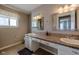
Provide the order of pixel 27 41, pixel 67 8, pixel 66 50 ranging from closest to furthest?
pixel 66 50 < pixel 67 8 < pixel 27 41

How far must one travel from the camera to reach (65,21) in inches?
46.8

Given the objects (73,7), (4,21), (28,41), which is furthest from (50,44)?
(4,21)

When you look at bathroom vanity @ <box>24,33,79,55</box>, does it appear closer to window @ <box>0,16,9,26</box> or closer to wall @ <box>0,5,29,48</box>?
wall @ <box>0,5,29,48</box>

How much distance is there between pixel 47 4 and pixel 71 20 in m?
0.42

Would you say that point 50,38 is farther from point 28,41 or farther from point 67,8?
point 67,8

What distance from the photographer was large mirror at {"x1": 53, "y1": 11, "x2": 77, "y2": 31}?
112 centimetres

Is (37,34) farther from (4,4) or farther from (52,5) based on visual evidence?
A: (4,4)

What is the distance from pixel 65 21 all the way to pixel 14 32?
0.81 m

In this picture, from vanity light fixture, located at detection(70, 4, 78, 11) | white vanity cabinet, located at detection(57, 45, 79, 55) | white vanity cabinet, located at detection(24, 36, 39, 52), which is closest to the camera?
white vanity cabinet, located at detection(57, 45, 79, 55)

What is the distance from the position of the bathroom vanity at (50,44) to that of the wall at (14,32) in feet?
0.35

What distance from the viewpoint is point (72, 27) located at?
1113mm

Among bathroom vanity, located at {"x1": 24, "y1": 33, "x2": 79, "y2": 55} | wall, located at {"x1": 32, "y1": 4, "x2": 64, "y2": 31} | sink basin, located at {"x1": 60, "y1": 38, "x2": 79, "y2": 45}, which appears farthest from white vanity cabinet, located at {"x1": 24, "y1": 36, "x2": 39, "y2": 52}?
sink basin, located at {"x1": 60, "y1": 38, "x2": 79, "y2": 45}

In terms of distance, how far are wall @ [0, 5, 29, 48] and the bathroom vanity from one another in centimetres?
11
